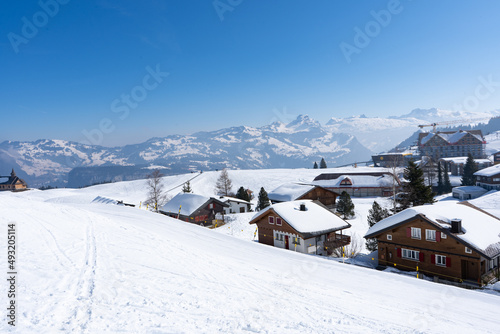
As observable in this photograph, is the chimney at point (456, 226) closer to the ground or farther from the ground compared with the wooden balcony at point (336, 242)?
farther from the ground

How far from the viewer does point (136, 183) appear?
370ft

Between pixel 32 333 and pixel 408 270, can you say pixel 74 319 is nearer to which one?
pixel 32 333

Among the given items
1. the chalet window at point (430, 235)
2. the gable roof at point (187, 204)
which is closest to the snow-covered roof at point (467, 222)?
the chalet window at point (430, 235)

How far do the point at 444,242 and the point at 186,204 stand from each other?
38.8 m

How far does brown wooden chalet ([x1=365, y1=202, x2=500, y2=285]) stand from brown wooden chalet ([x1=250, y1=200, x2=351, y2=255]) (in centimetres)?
491

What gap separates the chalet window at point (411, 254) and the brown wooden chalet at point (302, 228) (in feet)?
20.5

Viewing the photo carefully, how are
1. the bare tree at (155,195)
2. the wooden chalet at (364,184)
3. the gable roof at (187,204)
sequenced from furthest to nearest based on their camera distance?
the wooden chalet at (364,184), the bare tree at (155,195), the gable roof at (187,204)

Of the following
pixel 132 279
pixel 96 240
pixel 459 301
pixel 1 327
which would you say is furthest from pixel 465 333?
pixel 96 240

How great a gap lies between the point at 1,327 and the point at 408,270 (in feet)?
96.4

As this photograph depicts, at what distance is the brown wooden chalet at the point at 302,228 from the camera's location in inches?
1232

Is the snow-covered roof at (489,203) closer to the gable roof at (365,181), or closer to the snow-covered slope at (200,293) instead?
the gable roof at (365,181)

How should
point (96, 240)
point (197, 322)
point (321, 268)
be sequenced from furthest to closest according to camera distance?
point (321, 268)
point (96, 240)
point (197, 322)

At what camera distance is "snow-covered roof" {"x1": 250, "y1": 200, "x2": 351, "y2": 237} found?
1232 inches

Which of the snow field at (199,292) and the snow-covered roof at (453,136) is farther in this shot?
the snow-covered roof at (453,136)
